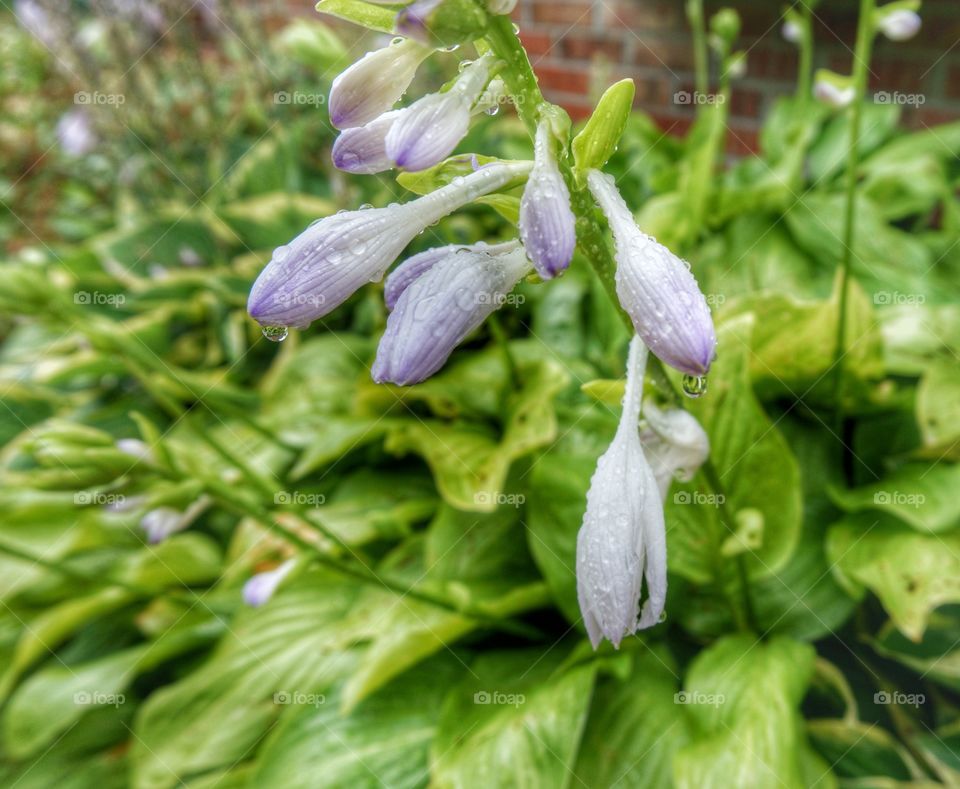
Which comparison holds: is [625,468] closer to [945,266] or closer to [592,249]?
[592,249]

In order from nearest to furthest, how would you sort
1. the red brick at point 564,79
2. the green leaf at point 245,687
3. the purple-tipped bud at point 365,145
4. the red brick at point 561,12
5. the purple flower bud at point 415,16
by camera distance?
1. the purple flower bud at point 415,16
2. the purple-tipped bud at point 365,145
3. the green leaf at point 245,687
4. the red brick at point 561,12
5. the red brick at point 564,79

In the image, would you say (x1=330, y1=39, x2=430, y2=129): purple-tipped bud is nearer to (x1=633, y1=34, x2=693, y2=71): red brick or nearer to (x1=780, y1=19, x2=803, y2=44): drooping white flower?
(x1=780, y1=19, x2=803, y2=44): drooping white flower

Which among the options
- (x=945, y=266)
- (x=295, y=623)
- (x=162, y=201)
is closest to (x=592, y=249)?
(x=295, y=623)

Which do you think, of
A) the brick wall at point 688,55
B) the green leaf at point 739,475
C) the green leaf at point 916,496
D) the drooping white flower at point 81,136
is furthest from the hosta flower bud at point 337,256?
the drooping white flower at point 81,136

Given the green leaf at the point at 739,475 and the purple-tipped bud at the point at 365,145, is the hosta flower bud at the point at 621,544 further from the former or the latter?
the green leaf at the point at 739,475

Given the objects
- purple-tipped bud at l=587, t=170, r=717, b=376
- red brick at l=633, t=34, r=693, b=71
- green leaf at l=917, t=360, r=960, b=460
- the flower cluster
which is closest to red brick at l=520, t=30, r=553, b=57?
red brick at l=633, t=34, r=693, b=71

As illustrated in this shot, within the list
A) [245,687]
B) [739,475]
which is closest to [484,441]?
[739,475]
